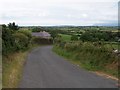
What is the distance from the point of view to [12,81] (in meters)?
17.6

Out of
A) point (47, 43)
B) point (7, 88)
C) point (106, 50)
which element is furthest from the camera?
point (47, 43)

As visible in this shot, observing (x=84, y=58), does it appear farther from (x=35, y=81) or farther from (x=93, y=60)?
(x=35, y=81)

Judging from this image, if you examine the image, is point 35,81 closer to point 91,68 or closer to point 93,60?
point 91,68

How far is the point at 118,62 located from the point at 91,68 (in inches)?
91.3

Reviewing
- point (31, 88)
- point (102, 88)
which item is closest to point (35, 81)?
point (31, 88)

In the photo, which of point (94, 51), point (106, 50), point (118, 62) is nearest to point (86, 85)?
point (118, 62)

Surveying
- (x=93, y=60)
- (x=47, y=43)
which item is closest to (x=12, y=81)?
(x=93, y=60)

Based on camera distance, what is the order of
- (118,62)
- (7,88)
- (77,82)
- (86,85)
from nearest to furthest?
(7,88) < (86,85) < (77,82) < (118,62)

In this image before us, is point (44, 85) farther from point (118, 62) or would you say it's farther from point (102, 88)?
point (118, 62)

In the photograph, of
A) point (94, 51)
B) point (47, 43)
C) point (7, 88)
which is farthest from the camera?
point (47, 43)

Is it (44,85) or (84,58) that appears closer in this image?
(44,85)

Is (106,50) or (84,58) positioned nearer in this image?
(106,50)

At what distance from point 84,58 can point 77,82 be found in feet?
50.5

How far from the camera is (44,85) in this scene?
659 inches
